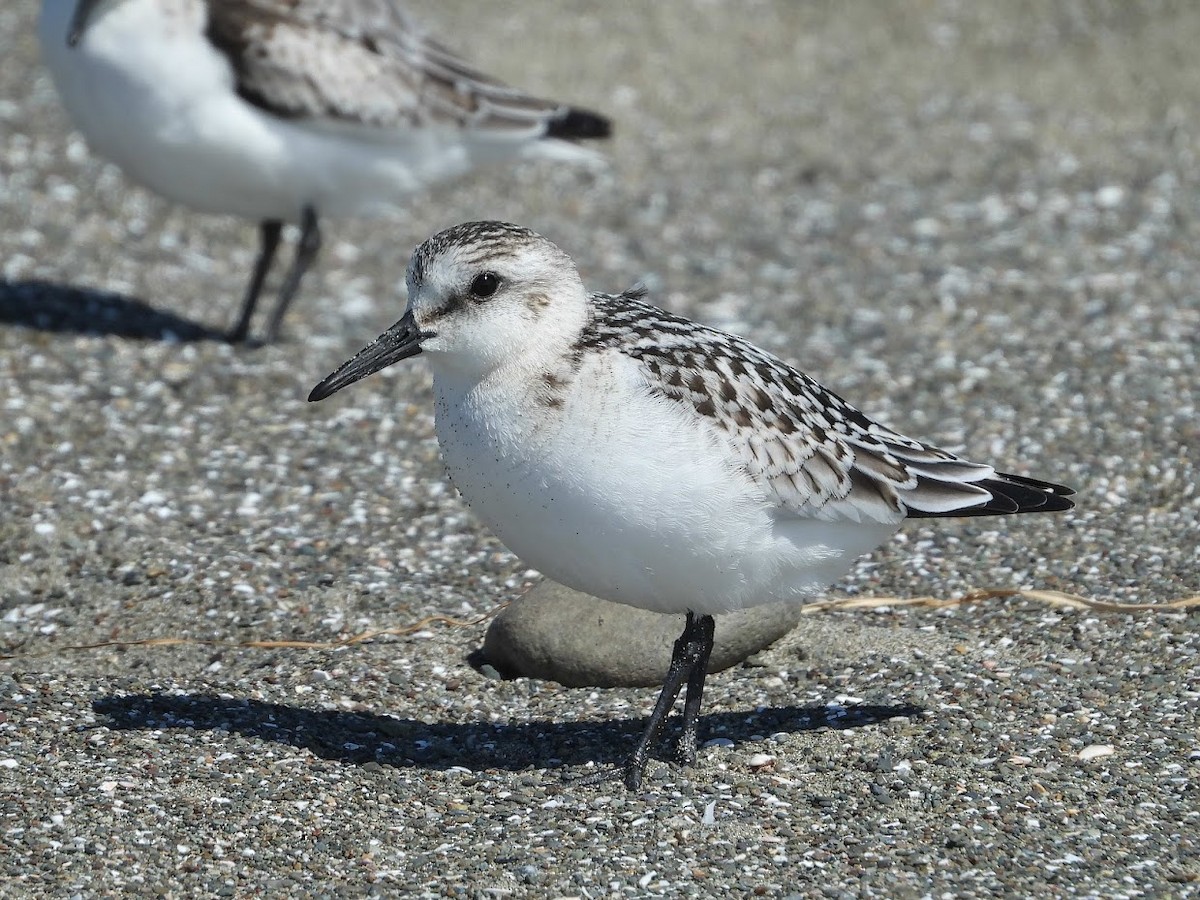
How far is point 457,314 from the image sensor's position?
472 centimetres

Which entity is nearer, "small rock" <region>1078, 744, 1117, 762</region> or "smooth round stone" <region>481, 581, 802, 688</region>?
"small rock" <region>1078, 744, 1117, 762</region>

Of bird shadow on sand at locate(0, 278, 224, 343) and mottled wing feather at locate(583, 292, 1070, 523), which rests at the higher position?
mottled wing feather at locate(583, 292, 1070, 523)

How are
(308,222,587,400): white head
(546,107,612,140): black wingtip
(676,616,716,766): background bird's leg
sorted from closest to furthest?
(308,222,587,400): white head < (676,616,716,766): background bird's leg < (546,107,612,140): black wingtip

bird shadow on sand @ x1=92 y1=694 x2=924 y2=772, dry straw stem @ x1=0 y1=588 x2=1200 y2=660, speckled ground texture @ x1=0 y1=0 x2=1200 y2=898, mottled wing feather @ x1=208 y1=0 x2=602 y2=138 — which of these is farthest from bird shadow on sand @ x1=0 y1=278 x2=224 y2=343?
bird shadow on sand @ x1=92 y1=694 x2=924 y2=772

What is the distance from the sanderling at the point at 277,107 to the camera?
321 inches

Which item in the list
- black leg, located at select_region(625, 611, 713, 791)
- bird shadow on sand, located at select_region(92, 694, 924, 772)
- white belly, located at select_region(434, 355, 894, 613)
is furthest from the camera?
bird shadow on sand, located at select_region(92, 694, 924, 772)

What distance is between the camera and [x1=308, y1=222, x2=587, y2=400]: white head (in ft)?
15.3

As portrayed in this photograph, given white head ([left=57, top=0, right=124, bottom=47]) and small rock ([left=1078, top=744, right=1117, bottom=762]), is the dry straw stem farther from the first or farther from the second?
white head ([left=57, top=0, right=124, bottom=47])

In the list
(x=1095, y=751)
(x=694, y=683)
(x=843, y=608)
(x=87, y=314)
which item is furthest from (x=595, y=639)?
(x=87, y=314)

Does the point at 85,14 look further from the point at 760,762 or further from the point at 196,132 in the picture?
the point at 760,762

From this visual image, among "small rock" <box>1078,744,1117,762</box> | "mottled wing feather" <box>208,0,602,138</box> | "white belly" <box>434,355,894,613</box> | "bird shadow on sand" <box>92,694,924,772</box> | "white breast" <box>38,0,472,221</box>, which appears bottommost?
"bird shadow on sand" <box>92,694,924,772</box>

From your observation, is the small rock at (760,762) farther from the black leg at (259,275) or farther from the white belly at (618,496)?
the black leg at (259,275)

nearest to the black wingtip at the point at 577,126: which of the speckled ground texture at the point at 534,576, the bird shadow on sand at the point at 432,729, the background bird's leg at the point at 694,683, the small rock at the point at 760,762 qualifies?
the speckled ground texture at the point at 534,576

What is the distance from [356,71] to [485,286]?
417 cm
